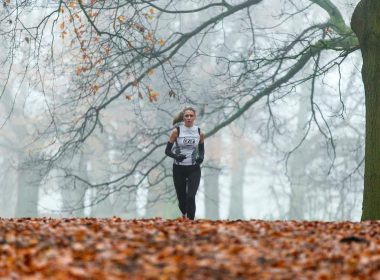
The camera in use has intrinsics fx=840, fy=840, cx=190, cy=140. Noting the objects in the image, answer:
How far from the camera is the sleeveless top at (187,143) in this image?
11242 mm

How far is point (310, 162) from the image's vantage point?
3562 cm

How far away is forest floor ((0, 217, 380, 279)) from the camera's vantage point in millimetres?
6273

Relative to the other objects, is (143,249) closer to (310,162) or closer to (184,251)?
(184,251)

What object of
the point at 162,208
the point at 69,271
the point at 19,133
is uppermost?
the point at 19,133

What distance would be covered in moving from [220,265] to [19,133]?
3040 cm

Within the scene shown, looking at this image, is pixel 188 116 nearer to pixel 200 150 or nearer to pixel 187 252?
pixel 200 150

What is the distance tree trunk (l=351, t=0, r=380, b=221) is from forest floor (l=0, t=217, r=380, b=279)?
10.9ft

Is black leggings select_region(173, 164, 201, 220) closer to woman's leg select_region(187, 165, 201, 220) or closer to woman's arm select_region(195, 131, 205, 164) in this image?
woman's leg select_region(187, 165, 201, 220)

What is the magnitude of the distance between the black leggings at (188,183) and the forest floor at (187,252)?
2523 millimetres

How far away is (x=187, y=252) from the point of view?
22.9ft

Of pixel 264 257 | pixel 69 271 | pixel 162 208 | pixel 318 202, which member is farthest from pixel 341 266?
pixel 318 202

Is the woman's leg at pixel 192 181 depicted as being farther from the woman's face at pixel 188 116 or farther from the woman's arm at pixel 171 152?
the woman's face at pixel 188 116

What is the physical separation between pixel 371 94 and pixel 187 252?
6137 mm

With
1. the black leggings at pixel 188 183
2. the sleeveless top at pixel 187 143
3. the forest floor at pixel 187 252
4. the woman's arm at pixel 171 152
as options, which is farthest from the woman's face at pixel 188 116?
the forest floor at pixel 187 252
